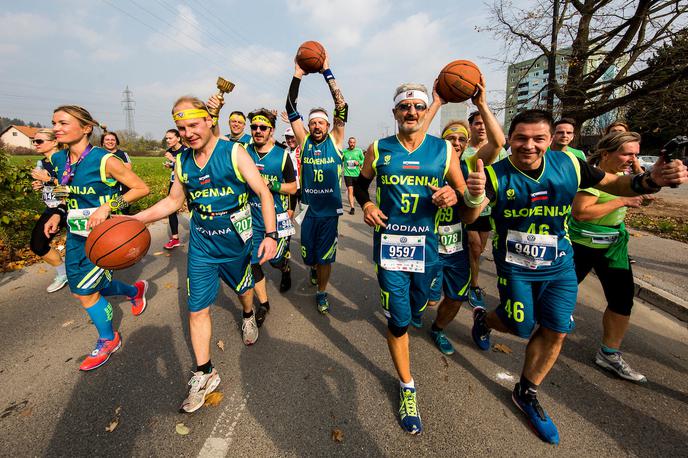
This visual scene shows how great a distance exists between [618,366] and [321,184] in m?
3.68

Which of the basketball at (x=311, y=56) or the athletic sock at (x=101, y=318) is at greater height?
the basketball at (x=311, y=56)

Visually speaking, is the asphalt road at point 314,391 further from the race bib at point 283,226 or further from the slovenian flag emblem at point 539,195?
the slovenian flag emblem at point 539,195

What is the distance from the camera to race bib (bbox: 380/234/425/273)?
2.52m

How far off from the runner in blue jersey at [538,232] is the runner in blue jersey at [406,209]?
0.36 m

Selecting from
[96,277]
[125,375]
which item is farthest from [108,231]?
[125,375]

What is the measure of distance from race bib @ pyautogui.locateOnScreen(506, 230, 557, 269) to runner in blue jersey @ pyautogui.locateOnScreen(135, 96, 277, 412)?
1997 mm

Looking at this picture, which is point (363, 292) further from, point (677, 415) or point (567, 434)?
point (677, 415)

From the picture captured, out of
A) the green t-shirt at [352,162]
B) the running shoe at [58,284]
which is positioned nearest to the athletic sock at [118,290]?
the running shoe at [58,284]

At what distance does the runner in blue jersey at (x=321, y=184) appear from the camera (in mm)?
4184

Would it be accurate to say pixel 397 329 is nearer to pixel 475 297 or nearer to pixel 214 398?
pixel 214 398

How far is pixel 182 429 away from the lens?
93.5 inches

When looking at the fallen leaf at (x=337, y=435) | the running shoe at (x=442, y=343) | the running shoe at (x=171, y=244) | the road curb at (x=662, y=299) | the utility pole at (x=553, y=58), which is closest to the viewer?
the fallen leaf at (x=337, y=435)

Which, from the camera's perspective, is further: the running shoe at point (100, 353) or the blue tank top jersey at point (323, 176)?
the blue tank top jersey at point (323, 176)

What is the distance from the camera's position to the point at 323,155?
4.20 meters
